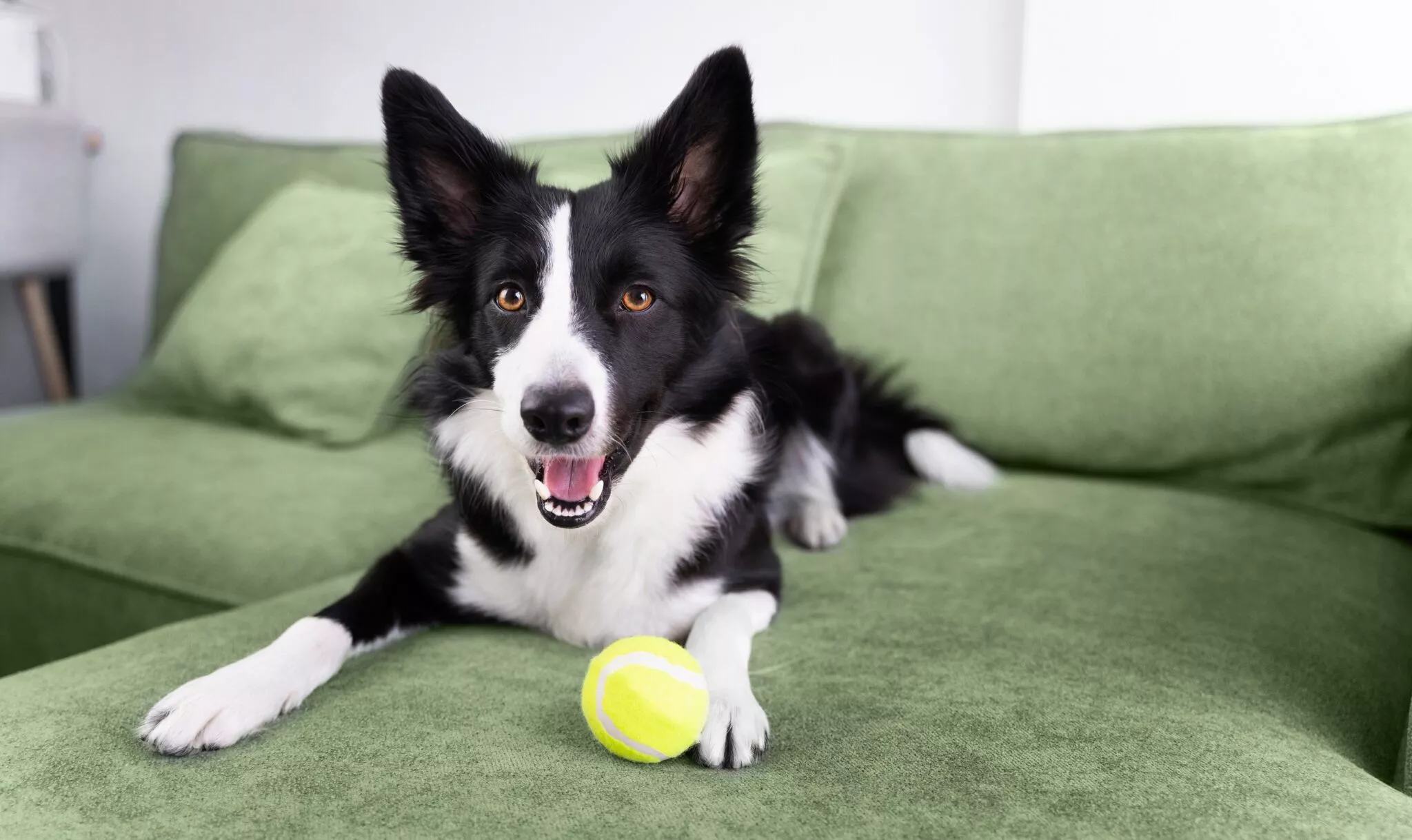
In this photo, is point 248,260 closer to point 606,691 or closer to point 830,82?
point 830,82

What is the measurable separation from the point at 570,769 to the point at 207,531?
3.84 feet

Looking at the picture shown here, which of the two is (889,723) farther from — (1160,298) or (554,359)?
(1160,298)

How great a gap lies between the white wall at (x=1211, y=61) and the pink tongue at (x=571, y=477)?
198 centimetres

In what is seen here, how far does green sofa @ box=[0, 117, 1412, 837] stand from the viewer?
3.56ft

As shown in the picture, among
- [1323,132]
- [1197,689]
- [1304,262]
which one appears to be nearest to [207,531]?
[1197,689]

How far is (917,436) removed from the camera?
2.29 meters

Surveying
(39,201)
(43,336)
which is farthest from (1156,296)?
(43,336)

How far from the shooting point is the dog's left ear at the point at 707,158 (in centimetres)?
148

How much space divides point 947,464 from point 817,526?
1.24 feet

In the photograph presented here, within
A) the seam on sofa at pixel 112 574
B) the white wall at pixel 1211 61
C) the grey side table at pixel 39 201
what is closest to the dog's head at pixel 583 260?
the seam on sofa at pixel 112 574

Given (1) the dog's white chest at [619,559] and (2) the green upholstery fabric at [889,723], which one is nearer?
(2) the green upholstery fabric at [889,723]

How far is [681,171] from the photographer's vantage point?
155 cm

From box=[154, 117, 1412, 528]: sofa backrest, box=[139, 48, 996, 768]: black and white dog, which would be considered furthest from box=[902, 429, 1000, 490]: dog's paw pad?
box=[139, 48, 996, 768]: black and white dog

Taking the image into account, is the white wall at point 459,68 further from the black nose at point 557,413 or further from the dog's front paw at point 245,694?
the dog's front paw at point 245,694
